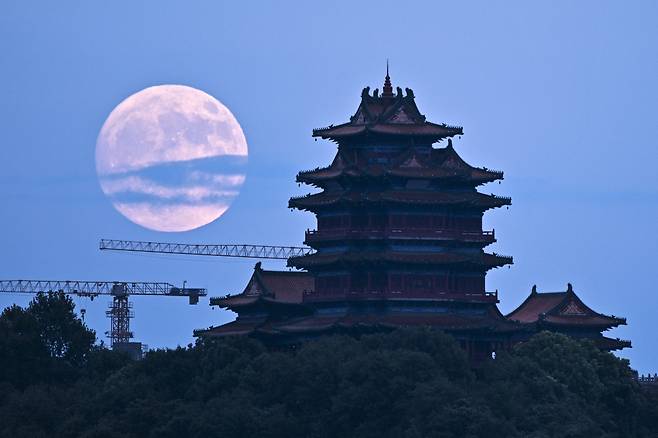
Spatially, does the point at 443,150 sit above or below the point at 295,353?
above

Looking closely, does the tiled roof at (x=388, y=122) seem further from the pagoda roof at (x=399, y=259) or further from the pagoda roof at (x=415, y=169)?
the pagoda roof at (x=399, y=259)

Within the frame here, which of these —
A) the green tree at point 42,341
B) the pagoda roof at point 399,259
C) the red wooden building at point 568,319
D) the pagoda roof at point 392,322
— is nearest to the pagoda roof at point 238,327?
the pagoda roof at point 392,322

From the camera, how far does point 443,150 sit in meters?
171

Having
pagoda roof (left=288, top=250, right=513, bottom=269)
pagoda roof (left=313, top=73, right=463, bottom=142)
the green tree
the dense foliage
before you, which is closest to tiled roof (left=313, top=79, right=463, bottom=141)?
pagoda roof (left=313, top=73, right=463, bottom=142)

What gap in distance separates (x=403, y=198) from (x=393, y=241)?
316 centimetres

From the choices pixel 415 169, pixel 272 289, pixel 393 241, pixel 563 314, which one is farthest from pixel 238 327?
pixel 563 314

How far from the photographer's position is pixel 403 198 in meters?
165

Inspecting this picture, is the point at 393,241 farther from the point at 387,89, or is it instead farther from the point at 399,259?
the point at 387,89

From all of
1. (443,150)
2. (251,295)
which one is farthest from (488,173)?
(251,295)

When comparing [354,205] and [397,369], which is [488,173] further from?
[397,369]

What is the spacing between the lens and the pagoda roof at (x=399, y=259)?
537 feet

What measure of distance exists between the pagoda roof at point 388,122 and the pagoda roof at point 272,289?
452 inches

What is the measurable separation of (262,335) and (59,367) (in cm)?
1674

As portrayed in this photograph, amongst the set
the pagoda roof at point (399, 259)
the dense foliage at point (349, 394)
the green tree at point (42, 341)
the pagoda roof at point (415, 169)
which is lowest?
the dense foliage at point (349, 394)
